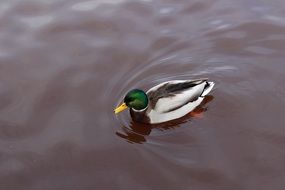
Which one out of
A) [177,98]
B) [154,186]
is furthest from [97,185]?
[177,98]

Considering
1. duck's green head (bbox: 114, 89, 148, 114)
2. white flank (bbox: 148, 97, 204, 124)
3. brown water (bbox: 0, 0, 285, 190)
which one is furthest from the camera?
white flank (bbox: 148, 97, 204, 124)

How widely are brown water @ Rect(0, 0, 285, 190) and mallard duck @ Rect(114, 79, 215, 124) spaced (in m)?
0.14

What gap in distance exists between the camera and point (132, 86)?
6.14 m

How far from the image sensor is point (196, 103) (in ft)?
19.0

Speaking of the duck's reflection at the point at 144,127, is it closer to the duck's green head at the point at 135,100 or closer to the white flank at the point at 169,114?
the white flank at the point at 169,114

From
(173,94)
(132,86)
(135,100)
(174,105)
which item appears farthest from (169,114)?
(132,86)

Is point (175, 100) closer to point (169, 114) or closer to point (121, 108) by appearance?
point (169, 114)

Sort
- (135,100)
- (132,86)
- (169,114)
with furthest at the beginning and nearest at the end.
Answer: (132,86), (169,114), (135,100)

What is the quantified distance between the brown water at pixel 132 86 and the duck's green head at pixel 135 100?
0.27m

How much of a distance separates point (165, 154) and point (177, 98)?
67 cm

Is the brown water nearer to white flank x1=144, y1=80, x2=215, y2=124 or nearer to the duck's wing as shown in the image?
white flank x1=144, y1=80, x2=215, y2=124

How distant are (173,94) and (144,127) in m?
0.52

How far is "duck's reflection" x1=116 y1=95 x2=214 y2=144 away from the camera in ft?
18.4

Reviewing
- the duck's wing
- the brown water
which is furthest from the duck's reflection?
the duck's wing
